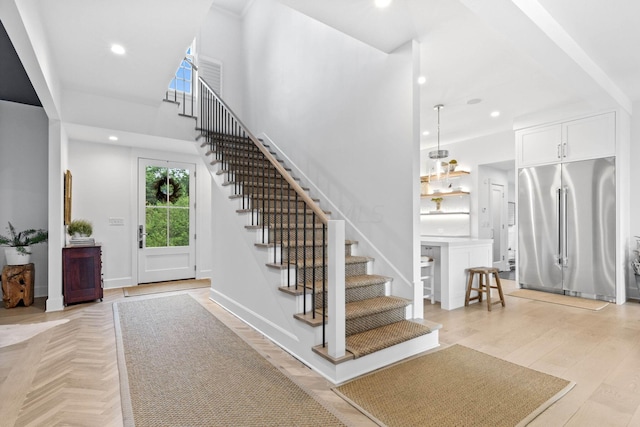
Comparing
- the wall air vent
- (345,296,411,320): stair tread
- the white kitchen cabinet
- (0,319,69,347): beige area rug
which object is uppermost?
the wall air vent

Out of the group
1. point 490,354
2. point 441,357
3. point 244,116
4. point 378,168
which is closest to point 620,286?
point 490,354

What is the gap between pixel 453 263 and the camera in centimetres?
413

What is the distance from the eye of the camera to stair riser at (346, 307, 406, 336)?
261 centimetres

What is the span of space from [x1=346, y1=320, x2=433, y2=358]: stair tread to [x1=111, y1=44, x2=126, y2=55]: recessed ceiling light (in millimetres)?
3450

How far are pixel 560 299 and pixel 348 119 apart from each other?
3.93 metres

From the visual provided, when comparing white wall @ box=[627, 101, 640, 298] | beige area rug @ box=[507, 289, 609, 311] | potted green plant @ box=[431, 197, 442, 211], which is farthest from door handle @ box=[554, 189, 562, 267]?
potted green plant @ box=[431, 197, 442, 211]

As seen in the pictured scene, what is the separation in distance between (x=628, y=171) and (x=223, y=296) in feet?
19.0

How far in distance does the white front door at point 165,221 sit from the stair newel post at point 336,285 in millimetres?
4655

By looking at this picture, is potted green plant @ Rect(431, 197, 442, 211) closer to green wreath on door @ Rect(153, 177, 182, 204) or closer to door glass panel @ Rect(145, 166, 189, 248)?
door glass panel @ Rect(145, 166, 189, 248)

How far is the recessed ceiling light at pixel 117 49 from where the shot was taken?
3.17m

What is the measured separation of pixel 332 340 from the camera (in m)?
2.26

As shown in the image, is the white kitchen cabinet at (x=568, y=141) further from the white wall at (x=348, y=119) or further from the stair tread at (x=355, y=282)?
the stair tread at (x=355, y=282)

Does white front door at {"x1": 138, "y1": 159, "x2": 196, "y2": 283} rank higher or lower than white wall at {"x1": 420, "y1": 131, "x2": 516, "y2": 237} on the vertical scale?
lower

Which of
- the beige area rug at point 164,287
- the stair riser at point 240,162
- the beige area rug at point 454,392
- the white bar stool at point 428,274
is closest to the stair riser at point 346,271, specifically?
the beige area rug at point 454,392
